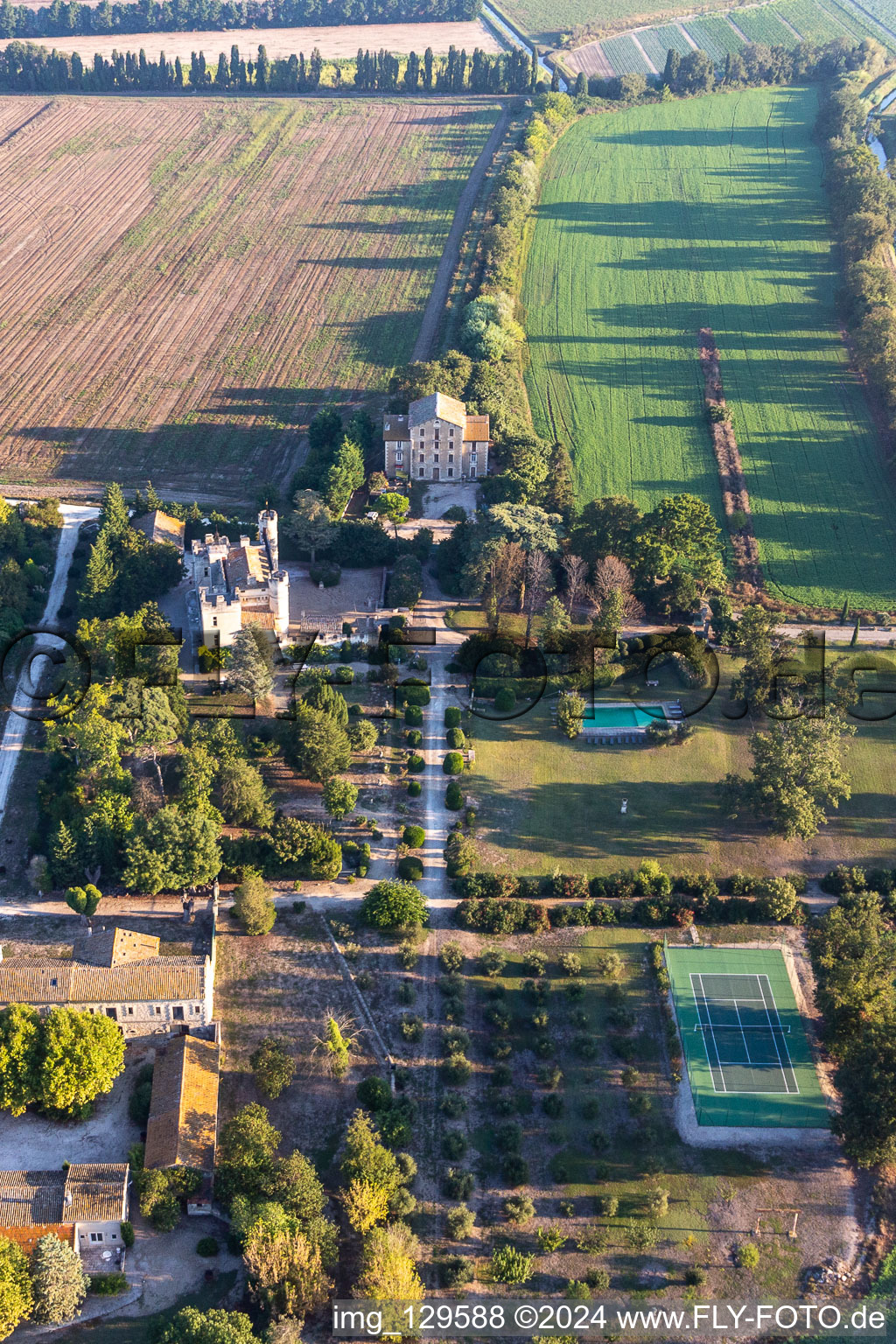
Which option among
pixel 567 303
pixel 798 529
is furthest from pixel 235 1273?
pixel 567 303

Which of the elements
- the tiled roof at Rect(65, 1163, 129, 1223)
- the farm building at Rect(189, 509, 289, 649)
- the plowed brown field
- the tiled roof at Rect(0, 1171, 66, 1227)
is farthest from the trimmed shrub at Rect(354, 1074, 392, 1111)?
the plowed brown field

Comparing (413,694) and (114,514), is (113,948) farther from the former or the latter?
A: (114,514)

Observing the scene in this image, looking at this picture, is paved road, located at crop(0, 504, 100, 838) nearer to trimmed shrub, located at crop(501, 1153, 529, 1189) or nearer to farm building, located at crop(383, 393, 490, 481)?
farm building, located at crop(383, 393, 490, 481)

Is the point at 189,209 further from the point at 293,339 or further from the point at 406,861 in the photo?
the point at 406,861

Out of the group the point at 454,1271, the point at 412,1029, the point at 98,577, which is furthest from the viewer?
the point at 98,577

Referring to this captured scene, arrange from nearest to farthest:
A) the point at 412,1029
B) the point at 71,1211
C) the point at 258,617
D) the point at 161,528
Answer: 1. the point at 71,1211
2. the point at 412,1029
3. the point at 258,617
4. the point at 161,528

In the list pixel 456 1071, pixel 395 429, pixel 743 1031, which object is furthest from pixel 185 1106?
pixel 395 429
